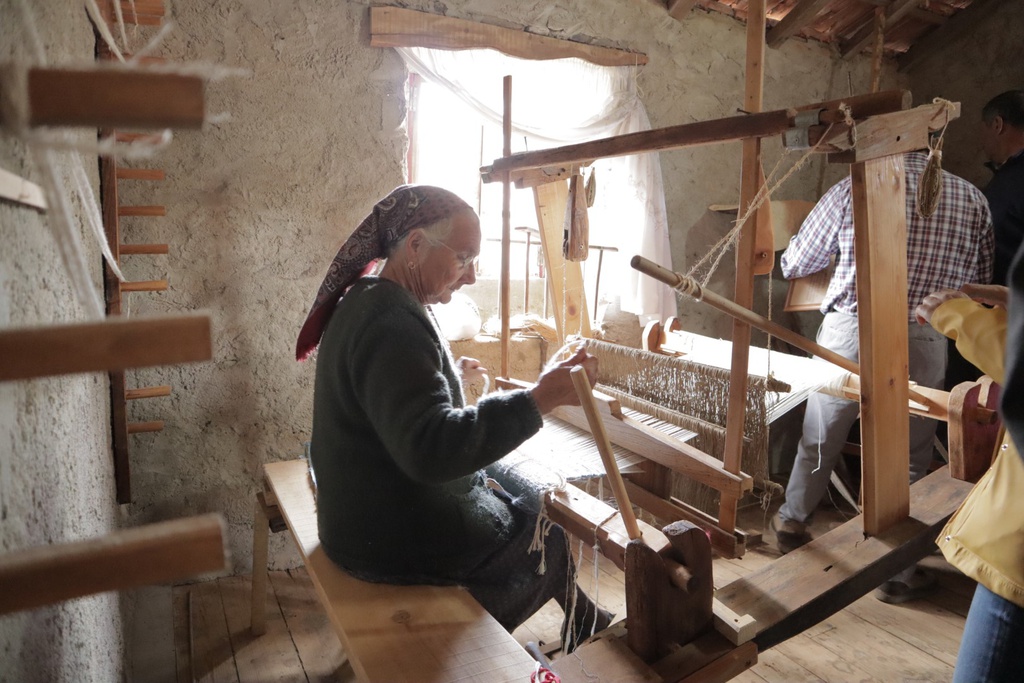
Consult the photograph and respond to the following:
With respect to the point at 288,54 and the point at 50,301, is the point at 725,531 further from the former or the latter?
the point at 288,54

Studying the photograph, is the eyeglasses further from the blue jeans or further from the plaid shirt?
the plaid shirt

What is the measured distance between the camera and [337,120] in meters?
2.73

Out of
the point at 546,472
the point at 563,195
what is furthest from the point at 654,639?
the point at 563,195

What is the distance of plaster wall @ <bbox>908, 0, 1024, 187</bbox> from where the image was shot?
3.91m

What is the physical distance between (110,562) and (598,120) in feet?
11.0

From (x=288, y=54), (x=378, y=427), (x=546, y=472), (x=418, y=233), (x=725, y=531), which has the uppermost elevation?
(x=288, y=54)

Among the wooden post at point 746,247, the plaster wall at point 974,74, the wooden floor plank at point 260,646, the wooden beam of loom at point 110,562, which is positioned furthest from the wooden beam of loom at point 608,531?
the plaster wall at point 974,74

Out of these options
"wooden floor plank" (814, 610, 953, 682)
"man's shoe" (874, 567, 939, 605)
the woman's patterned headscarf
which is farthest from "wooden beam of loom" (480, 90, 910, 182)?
"man's shoe" (874, 567, 939, 605)

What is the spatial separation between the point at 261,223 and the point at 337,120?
0.57 metres

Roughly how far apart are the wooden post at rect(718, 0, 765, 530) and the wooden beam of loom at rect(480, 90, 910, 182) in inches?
3.6

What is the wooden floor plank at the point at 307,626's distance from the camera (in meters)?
2.15

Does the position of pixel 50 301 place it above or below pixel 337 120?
below

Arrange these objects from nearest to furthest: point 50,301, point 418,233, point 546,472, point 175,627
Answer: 1. point 50,301
2. point 418,233
3. point 546,472
4. point 175,627

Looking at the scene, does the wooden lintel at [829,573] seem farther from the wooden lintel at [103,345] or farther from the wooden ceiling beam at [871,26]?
the wooden ceiling beam at [871,26]
